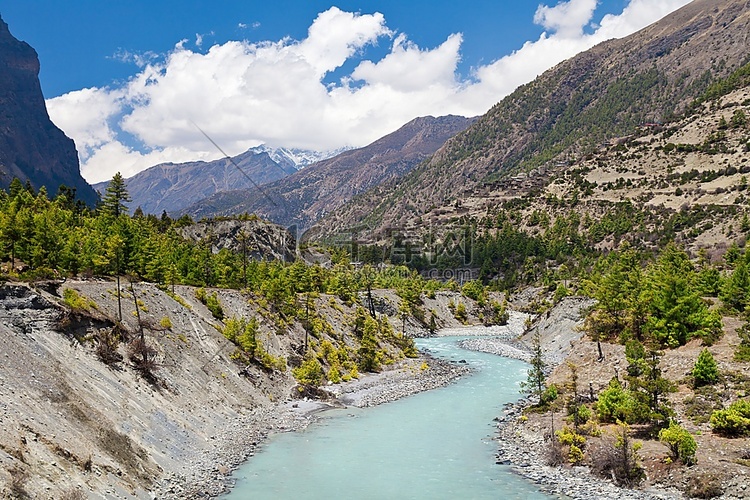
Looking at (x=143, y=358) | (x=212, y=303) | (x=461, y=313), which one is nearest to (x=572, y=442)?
(x=143, y=358)

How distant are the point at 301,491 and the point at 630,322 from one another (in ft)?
150

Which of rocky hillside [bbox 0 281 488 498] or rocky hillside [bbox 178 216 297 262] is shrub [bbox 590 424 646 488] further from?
rocky hillside [bbox 178 216 297 262]

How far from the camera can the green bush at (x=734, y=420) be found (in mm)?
31156

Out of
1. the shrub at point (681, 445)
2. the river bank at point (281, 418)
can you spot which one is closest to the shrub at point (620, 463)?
the shrub at point (681, 445)

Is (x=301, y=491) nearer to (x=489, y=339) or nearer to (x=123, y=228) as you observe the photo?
(x=123, y=228)

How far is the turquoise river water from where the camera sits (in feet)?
94.2

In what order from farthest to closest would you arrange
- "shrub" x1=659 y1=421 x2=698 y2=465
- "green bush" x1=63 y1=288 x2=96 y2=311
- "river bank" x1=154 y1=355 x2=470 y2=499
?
"green bush" x1=63 y1=288 x2=96 y2=311, "shrub" x1=659 y1=421 x2=698 y2=465, "river bank" x1=154 y1=355 x2=470 y2=499

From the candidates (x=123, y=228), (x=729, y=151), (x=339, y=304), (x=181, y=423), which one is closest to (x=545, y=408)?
(x=181, y=423)

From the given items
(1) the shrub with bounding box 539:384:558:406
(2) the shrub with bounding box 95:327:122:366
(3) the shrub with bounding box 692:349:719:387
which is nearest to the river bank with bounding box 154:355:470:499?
(2) the shrub with bounding box 95:327:122:366

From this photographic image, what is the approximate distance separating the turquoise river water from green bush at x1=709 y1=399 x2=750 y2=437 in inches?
510

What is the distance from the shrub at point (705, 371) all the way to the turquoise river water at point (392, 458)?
52.4 feet

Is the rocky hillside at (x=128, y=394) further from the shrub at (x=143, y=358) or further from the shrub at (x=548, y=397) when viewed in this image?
the shrub at (x=548, y=397)

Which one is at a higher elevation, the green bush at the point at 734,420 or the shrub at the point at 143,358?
the shrub at the point at 143,358

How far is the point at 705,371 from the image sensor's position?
1604 inches
